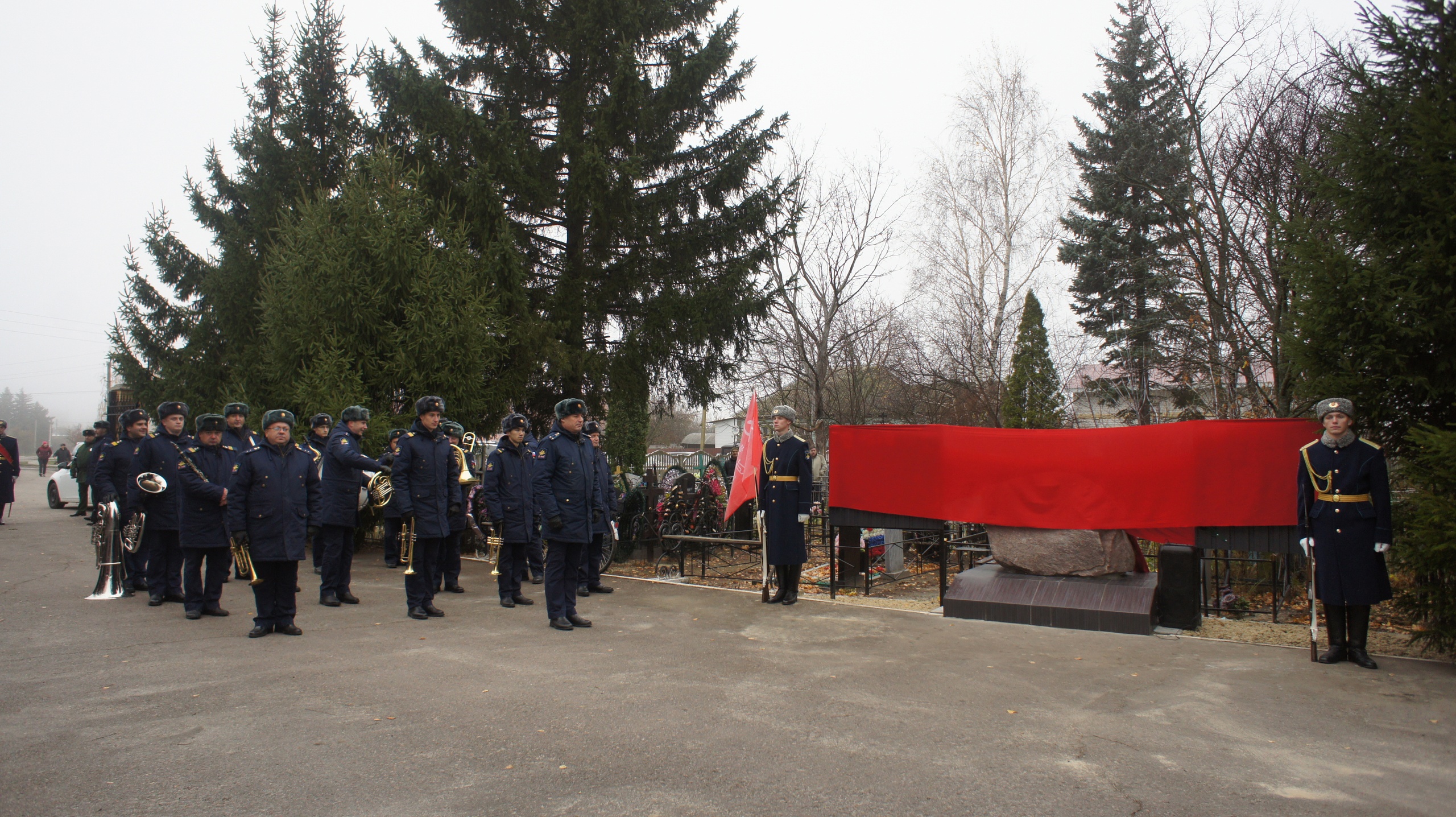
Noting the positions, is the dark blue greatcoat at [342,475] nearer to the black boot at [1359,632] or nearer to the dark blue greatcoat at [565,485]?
the dark blue greatcoat at [565,485]

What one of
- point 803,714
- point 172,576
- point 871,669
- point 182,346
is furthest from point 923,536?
point 182,346

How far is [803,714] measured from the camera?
198 inches

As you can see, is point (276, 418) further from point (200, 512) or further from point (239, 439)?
point (239, 439)

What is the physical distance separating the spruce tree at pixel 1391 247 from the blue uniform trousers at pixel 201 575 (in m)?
10.2

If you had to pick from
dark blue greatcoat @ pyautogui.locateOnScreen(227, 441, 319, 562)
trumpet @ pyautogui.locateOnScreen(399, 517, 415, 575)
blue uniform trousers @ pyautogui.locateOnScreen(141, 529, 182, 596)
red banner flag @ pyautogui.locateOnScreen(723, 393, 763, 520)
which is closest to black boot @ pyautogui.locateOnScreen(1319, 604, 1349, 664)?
red banner flag @ pyautogui.locateOnScreen(723, 393, 763, 520)

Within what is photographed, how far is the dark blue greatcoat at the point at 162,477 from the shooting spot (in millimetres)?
8742

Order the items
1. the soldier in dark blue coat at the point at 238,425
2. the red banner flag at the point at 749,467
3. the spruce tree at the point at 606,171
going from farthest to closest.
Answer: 1. the spruce tree at the point at 606,171
2. the soldier in dark blue coat at the point at 238,425
3. the red banner flag at the point at 749,467

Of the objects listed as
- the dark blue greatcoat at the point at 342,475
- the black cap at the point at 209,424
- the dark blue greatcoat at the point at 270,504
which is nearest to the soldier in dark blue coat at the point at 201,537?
the black cap at the point at 209,424

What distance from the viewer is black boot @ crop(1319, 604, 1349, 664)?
20.5 feet

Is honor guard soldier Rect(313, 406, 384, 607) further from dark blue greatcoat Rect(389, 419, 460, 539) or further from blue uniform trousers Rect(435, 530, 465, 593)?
blue uniform trousers Rect(435, 530, 465, 593)

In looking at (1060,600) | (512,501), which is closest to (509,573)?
(512,501)

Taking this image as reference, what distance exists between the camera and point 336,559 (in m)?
8.84

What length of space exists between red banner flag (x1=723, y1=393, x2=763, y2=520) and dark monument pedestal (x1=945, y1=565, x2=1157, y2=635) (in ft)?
8.28

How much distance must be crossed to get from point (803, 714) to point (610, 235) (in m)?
12.0
